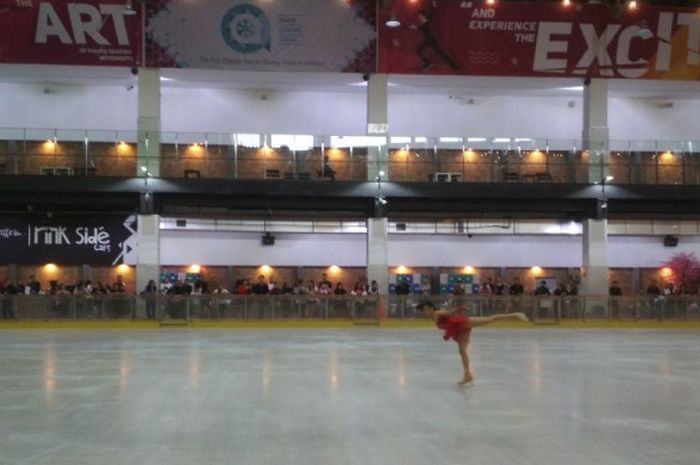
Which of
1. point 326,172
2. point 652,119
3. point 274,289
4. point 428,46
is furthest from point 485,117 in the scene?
point 274,289

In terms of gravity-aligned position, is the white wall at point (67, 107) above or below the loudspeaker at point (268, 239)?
above

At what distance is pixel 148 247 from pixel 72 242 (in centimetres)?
405

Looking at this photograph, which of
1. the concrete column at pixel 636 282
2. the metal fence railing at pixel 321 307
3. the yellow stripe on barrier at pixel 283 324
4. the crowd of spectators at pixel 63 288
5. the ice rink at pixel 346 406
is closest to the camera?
the ice rink at pixel 346 406

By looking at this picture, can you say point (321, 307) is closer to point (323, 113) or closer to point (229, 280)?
point (229, 280)

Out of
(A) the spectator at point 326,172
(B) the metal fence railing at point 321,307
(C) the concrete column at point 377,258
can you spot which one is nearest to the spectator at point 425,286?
(C) the concrete column at point 377,258

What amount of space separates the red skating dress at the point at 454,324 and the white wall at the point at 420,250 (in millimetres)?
25192

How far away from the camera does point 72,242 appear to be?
32688 millimetres

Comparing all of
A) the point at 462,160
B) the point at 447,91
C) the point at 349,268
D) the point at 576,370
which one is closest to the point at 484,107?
the point at 447,91

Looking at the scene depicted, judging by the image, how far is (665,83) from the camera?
3553cm

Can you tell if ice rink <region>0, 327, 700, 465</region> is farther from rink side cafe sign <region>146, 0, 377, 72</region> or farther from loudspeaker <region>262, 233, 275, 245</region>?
loudspeaker <region>262, 233, 275, 245</region>

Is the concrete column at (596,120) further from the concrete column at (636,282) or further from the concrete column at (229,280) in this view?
the concrete column at (229,280)

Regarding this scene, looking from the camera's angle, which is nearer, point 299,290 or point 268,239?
point 299,290

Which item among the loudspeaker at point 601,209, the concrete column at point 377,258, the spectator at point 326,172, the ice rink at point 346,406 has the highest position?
the spectator at point 326,172

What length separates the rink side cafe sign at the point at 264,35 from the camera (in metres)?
32.2
